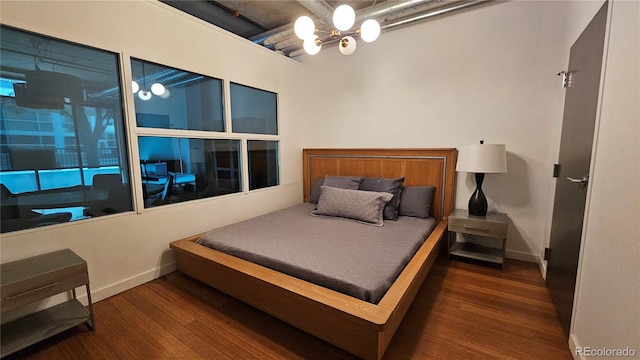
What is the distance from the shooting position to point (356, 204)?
2729 millimetres

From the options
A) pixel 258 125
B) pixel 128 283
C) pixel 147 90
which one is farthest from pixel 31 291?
pixel 258 125

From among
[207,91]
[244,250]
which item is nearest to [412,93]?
[207,91]

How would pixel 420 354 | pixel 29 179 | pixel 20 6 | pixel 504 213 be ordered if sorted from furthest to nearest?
pixel 504 213 < pixel 29 179 < pixel 20 6 < pixel 420 354

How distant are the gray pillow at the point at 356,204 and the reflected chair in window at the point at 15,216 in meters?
2.27

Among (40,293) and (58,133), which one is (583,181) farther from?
(58,133)

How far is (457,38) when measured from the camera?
110 inches

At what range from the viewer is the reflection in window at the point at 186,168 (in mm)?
2410

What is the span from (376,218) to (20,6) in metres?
3.06

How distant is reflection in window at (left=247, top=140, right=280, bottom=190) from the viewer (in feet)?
11.0

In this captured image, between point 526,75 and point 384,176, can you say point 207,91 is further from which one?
point 526,75

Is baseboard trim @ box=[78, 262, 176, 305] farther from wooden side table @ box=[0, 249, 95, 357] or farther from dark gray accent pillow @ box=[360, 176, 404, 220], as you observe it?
dark gray accent pillow @ box=[360, 176, 404, 220]

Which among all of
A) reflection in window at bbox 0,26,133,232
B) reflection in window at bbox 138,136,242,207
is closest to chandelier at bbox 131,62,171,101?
reflection in window at bbox 0,26,133,232

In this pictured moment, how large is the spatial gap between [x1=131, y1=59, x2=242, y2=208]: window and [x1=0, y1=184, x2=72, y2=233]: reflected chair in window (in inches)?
26.3

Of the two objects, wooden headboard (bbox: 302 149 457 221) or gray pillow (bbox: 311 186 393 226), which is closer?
gray pillow (bbox: 311 186 393 226)
